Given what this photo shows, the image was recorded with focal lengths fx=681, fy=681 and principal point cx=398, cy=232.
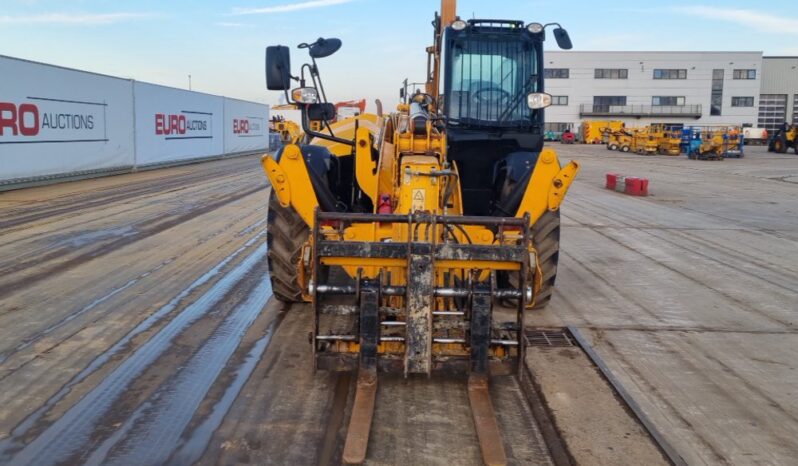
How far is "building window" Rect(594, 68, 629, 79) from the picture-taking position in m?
73.2

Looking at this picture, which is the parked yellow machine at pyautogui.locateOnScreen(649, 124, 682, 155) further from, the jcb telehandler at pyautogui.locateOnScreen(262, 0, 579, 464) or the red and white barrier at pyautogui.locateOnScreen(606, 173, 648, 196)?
the jcb telehandler at pyautogui.locateOnScreen(262, 0, 579, 464)

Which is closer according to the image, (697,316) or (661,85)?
(697,316)

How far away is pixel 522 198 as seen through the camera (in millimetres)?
6371

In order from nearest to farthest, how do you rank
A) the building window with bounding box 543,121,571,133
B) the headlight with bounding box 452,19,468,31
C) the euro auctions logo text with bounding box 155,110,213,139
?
1. the headlight with bounding box 452,19,468,31
2. the euro auctions logo text with bounding box 155,110,213,139
3. the building window with bounding box 543,121,571,133

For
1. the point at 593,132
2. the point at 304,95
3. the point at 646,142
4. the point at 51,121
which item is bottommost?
the point at 304,95

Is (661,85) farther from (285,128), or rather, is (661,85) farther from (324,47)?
(324,47)

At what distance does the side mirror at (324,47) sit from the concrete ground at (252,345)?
2.50 metres

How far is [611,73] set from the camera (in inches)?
2889

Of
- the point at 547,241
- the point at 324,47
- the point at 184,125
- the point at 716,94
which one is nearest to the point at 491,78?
the point at 547,241

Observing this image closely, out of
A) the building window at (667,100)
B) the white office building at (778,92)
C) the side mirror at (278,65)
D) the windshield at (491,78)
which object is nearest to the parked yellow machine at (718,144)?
the building window at (667,100)

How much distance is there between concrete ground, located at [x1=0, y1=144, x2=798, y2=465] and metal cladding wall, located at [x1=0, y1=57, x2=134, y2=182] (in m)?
5.38

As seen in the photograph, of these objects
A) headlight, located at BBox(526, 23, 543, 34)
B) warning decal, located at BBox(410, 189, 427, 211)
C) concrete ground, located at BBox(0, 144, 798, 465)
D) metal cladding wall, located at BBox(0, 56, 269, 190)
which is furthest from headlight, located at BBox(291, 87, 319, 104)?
metal cladding wall, located at BBox(0, 56, 269, 190)

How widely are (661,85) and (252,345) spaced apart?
245 feet

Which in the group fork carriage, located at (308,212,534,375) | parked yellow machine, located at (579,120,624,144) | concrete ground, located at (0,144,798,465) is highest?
parked yellow machine, located at (579,120,624,144)
